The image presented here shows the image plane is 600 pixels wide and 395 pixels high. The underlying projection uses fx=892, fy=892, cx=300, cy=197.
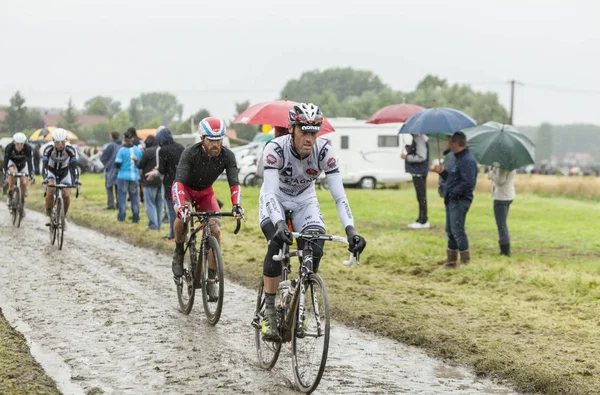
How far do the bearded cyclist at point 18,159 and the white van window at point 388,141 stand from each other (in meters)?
23.7

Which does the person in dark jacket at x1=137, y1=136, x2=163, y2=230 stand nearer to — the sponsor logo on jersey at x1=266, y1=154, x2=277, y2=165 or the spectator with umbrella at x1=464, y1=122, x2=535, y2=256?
the spectator with umbrella at x1=464, y1=122, x2=535, y2=256

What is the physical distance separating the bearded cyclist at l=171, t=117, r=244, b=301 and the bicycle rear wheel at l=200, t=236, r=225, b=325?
0.02 metres

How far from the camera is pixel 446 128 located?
15.2 m

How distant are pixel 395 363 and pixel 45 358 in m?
3.06

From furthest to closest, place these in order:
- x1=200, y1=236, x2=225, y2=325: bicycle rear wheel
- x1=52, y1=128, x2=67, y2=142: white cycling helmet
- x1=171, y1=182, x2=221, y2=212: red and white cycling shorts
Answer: x1=52, y1=128, x2=67, y2=142: white cycling helmet < x1=171, y1=182, x2=221, y2=212: red and white cycling shorts < x1=200, y1=236, x2=225, y2=325: bicycle rear wheel

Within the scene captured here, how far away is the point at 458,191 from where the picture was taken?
13461mm


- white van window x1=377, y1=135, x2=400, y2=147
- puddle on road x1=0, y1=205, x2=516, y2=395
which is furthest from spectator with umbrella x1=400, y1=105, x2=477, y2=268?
white van window x1=377, y1=135, x2=400, y2=147

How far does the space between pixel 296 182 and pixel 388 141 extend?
34.3 meters

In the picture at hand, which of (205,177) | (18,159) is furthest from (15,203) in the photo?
(205,177)

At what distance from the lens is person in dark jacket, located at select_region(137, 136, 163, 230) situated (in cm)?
1850

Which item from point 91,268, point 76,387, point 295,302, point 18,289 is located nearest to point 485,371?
point 295,302

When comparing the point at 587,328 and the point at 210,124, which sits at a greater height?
the point at 210,124

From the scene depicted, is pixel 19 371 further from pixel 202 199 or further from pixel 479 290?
pixel 479 290

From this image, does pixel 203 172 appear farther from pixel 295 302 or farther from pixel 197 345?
pixel 295 302
